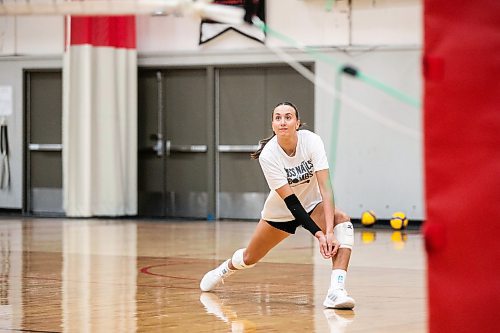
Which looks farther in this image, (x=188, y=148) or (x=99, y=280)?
(x=188, y=148)

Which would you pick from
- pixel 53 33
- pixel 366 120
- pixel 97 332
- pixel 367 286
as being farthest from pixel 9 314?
pixel 53 33

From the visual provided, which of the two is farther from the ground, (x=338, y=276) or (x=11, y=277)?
(x=338, y=276)

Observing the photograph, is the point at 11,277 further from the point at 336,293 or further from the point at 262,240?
Answer: the point at 336,293

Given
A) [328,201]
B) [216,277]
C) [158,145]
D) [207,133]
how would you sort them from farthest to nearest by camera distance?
[158,145], [207,133], [216,277], [328,201]

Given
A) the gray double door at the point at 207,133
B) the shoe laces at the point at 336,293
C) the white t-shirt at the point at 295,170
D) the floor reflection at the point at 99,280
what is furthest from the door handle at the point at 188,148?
the shoe laces at the point at 336,293

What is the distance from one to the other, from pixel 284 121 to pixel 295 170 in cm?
43

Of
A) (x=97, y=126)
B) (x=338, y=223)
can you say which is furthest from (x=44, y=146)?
(x=338, y=223)

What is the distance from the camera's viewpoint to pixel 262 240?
819 cm

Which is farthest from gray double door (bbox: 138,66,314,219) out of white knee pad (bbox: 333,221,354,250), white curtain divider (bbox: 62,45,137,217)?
white knee pad (bbox: 333,221,354,250)

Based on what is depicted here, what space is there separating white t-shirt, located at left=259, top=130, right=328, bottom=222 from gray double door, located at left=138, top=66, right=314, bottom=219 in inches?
421

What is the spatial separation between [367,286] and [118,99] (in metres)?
11.6

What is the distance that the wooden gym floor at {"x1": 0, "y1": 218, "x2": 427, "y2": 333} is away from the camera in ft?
22.2

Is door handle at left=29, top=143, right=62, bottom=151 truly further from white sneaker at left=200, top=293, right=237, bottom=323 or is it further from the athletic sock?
the athletic sock

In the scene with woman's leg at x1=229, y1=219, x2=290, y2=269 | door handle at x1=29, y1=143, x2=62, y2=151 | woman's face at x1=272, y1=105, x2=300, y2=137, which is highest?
door handle at x1=29, y1=143, x2=62, y2=151
